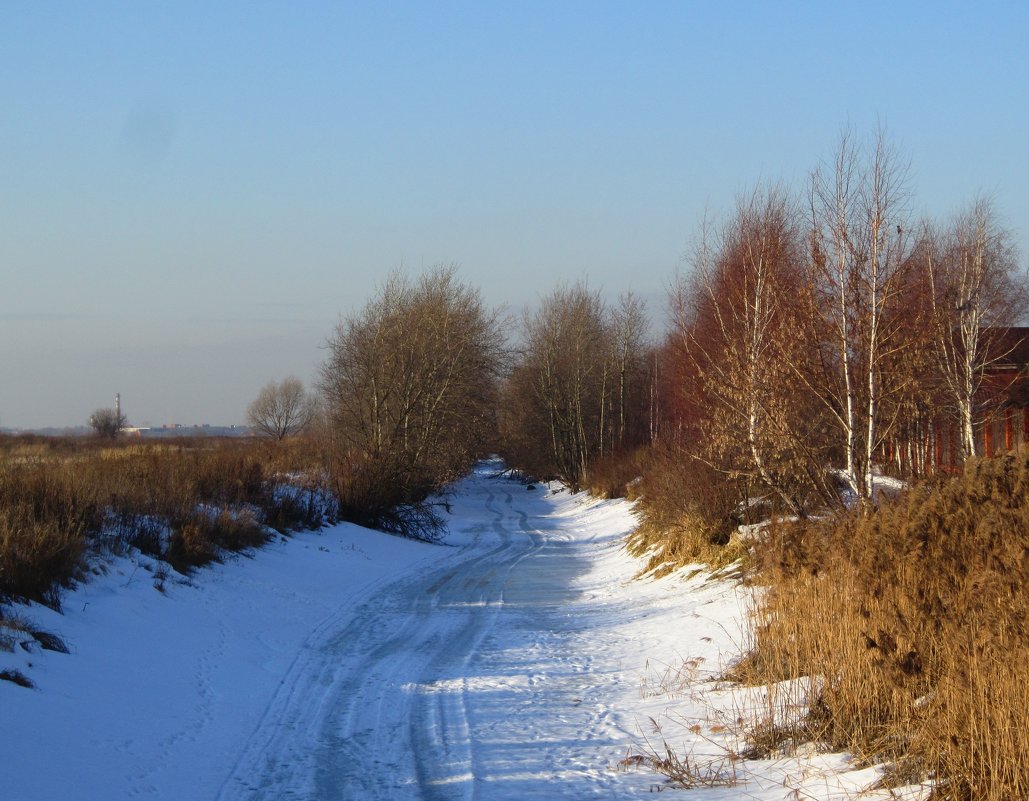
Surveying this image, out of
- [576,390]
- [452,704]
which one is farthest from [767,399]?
[576,390]

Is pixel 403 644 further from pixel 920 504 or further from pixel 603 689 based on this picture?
pixel 920 504

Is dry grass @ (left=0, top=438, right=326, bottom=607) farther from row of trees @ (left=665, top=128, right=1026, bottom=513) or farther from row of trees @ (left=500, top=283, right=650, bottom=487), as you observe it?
row of trees @ (left=500, top=283, right=650, bottom=487)

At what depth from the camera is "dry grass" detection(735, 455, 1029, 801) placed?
16.8 ft

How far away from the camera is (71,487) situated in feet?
44.0

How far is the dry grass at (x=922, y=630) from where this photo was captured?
5.11 meters

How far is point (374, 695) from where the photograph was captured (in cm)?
900

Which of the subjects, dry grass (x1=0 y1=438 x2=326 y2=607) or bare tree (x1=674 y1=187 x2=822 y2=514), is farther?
bare tree (x1=674 y1=187 x2=822 y2=514)

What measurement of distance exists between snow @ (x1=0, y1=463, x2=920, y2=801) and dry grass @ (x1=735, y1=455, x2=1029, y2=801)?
39cm

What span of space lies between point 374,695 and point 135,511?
7.14m

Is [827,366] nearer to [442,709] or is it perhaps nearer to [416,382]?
[442,709]

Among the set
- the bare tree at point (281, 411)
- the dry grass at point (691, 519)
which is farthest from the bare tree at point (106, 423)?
the dry grass at point (691, 519)

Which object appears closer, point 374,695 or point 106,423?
point 374,695

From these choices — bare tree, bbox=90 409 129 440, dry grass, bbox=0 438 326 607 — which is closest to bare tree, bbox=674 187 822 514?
dry grass, bbox=0 438 326 607

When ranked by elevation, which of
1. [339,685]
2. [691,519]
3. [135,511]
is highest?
[135,511]
